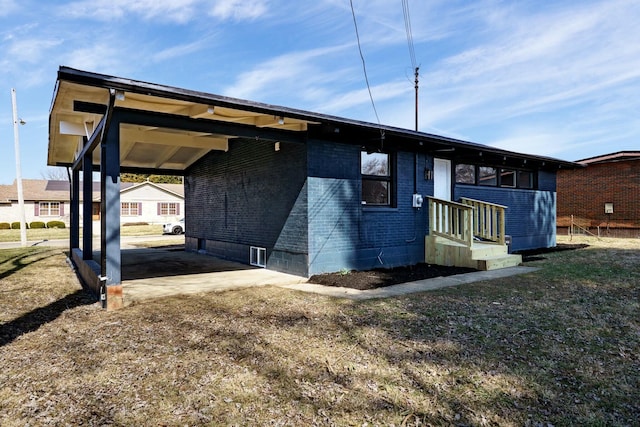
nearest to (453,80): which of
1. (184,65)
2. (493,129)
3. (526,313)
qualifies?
(493,129)

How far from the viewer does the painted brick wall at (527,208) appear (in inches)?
433

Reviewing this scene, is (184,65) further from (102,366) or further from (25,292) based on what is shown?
(102,366)

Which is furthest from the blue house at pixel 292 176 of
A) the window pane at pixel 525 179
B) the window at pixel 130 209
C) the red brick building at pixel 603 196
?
the window at pixel 130 209

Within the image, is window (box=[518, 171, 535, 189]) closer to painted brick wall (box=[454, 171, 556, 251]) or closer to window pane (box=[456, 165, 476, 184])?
painted brick wall (box=[454, 171, 556, 251])

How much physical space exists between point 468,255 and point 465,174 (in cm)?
315

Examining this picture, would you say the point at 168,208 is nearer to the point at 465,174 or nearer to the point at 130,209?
the point at 130,209

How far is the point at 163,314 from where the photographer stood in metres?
4.86

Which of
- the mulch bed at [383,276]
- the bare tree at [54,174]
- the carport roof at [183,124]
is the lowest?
the mulch bed at [383,276]

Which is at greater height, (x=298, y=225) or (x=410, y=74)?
(x=410, y=74)

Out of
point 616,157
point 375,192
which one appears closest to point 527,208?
point 375,192

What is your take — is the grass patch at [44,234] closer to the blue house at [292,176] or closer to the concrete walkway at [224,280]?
the blue house at [292,176]

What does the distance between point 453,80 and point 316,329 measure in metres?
17.5

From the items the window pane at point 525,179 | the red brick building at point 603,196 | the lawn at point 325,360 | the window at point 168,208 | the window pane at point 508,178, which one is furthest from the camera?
the window at point 168,208

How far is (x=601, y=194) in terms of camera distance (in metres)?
18.1
